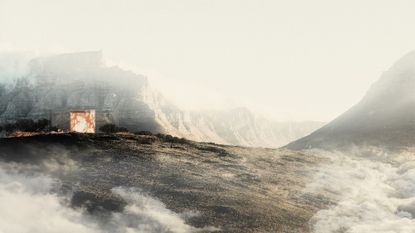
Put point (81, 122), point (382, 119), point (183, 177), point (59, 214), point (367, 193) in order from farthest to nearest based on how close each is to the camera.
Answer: point (382, 119) → point (81, 122) → point (367, 193) → point (183, 177) → point (59, 214)

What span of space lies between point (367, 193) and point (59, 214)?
122 feet

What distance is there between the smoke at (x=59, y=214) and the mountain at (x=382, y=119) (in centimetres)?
5925

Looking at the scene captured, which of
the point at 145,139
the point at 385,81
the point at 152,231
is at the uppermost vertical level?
the point at 385,81

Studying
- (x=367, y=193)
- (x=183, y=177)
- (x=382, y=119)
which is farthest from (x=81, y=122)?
(x=382, y=119)

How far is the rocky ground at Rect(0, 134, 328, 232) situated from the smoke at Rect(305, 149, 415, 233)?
6.37 ft

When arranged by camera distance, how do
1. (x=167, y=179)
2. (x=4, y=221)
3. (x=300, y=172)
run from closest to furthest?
1. (x=4, y=221)
2. (x=167, y=179)
3. (x=300, y=172)

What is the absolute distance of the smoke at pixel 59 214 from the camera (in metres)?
43.9

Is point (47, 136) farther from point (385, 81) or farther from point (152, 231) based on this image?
point (385, 81)

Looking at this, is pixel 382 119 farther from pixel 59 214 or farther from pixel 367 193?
pixel 59 214

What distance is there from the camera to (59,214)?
46188 millimetres

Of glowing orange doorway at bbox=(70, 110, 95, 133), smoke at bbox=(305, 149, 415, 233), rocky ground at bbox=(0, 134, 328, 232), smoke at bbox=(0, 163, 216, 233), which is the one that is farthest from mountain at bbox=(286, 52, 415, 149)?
smoke at bbox=(0, 163, 216, 233)

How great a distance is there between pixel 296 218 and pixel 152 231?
1455 cm

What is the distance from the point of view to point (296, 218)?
50469 mm

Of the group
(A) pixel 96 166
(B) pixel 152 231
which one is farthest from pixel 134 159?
(B) pixel 152 231
